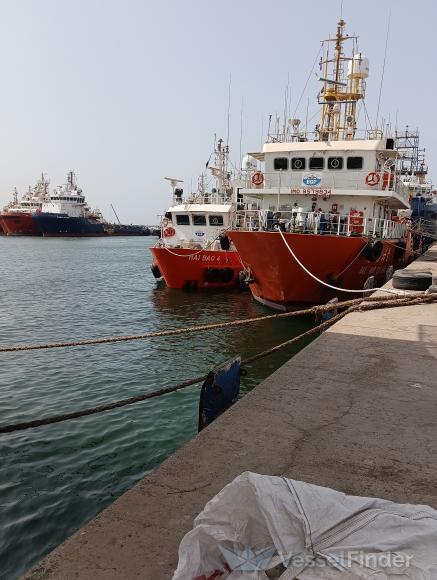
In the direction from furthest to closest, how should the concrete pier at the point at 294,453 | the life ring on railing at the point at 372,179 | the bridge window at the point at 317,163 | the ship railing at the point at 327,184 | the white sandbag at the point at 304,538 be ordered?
the bridge window at the point at 317,163 < the ship railing at the point at 327,184 < the life ring on railing at the point at 372,179 < the concrete pier at the point at 294,453 < the white sandbag at the point at 304,538

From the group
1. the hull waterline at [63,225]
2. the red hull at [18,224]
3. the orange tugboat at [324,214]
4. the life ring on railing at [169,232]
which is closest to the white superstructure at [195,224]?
the life ring on railing at [169,232]

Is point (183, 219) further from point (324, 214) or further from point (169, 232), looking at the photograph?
point (324, 214)

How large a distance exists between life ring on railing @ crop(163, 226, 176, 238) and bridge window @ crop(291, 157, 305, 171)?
7.79 meters

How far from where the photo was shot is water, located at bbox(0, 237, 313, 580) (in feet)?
15.8

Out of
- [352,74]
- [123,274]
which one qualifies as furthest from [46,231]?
[352,74]

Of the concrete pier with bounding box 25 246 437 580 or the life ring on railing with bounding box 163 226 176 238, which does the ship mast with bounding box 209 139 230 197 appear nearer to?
the life ring on railing with bounding box 163 226 176 238

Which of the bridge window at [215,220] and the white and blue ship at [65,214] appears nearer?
the bridge window at [215,220]

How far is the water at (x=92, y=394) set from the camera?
4809 millimetres

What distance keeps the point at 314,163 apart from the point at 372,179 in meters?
2.27

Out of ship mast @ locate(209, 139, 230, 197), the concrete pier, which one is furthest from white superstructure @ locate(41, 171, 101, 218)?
the concrete pier

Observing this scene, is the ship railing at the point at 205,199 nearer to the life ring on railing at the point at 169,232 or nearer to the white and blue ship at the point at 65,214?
the life ring on railing at the point at 169,232

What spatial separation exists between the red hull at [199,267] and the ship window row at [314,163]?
4289mm

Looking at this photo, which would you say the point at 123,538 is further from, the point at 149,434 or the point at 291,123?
the point at 291,123

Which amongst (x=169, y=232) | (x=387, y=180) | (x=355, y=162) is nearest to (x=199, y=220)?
(x=169, y=232)
